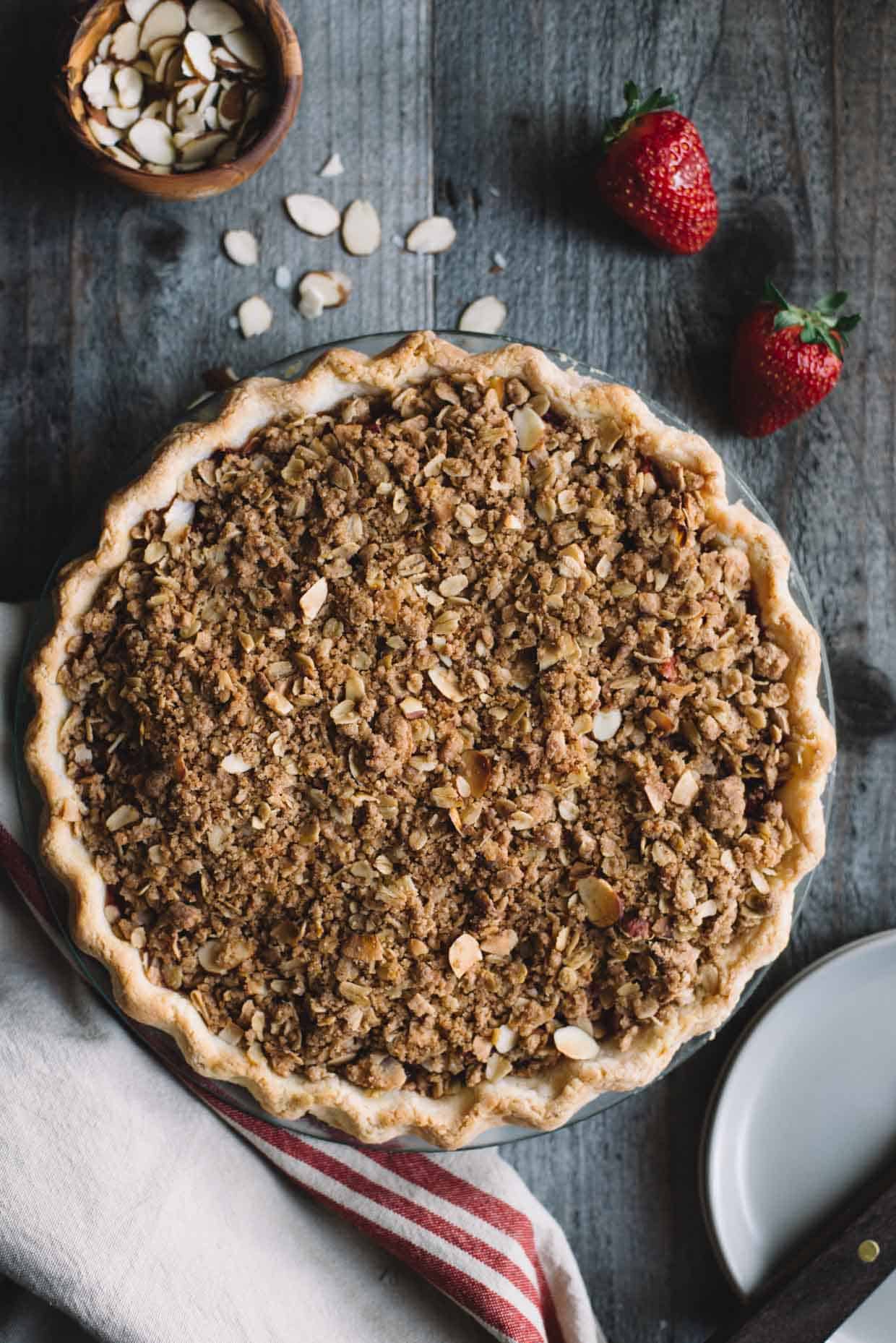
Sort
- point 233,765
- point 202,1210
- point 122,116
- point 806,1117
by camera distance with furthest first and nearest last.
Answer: point 806,1117 → point 122,116 → point 202,1210 → point 233,765

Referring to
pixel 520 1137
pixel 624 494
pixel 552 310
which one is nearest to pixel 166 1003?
pixel 520 1137

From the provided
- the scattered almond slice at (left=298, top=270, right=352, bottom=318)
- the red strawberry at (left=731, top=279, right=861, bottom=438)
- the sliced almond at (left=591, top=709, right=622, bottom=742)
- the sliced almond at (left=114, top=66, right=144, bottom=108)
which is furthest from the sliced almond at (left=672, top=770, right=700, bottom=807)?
the sliced almond at (left=114, top=66, right=144, bottom=108)

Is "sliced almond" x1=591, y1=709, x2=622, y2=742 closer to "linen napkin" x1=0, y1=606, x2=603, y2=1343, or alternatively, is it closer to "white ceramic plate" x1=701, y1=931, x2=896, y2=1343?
"white ceramic plate" x1=701, y1=931, x2=896, y2=1343

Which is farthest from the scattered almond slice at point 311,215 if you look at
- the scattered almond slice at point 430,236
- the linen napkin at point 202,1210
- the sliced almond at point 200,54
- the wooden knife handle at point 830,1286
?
the wooden knife handle at point 830,1286

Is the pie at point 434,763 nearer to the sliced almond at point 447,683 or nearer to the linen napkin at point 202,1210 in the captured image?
the sliced almond at point 447,683

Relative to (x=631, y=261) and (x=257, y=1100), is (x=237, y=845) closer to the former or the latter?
(x=257, y=1100)

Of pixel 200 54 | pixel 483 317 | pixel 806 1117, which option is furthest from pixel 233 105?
pixel 806 1117

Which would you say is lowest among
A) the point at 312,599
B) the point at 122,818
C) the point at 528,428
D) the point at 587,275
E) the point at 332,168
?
the point at 122,818

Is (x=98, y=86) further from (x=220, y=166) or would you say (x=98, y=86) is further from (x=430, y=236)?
(x=430, y=236)
